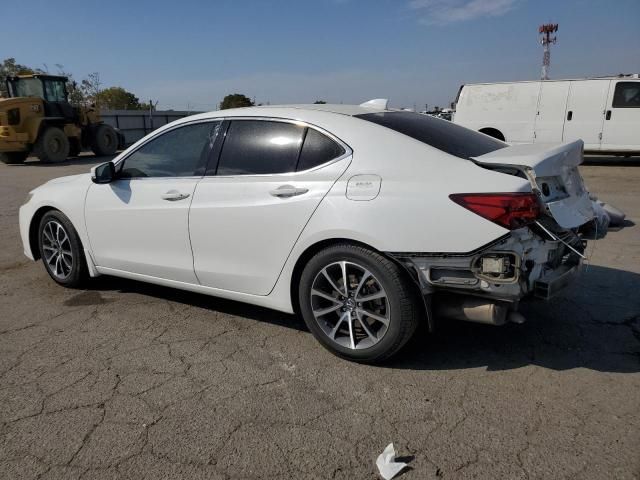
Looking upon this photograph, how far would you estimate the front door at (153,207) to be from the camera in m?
3.69

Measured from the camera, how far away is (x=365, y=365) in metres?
3.10

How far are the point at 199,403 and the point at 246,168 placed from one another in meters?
1.54

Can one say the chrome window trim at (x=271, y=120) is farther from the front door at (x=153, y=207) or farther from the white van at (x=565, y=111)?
the white van at (x=565, y=111)

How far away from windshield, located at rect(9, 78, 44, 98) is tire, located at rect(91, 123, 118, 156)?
98.7 inches

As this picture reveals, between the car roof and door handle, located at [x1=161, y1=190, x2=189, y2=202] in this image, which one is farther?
door handle, located at [x1=161, y1=190, x2=189, y2=202]

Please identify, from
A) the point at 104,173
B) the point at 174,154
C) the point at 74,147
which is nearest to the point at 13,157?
the point at 74,147

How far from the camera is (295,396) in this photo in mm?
2781

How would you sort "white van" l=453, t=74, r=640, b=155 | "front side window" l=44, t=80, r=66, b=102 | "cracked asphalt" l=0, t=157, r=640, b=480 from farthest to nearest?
"front side window" l=44, t=80, r=66, b=102 < "white van" l=453, t=74, r=640, b=155 < "cracked asphalt" l=0, t=157, r=640, b=480

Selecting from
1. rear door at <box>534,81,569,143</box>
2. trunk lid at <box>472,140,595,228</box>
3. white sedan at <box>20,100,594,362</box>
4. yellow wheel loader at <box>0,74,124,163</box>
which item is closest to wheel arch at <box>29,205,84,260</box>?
white sedan at <box>20,100,594,362</box>

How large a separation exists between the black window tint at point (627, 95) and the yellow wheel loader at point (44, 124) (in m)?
17.7

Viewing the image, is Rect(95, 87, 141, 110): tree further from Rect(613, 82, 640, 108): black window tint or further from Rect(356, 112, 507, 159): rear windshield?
Rect(356, 112, 507, 159): rear windshield

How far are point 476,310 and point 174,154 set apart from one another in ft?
8.04

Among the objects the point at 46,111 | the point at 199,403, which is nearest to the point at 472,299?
the point at 199,403

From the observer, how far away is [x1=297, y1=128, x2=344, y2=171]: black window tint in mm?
3135
